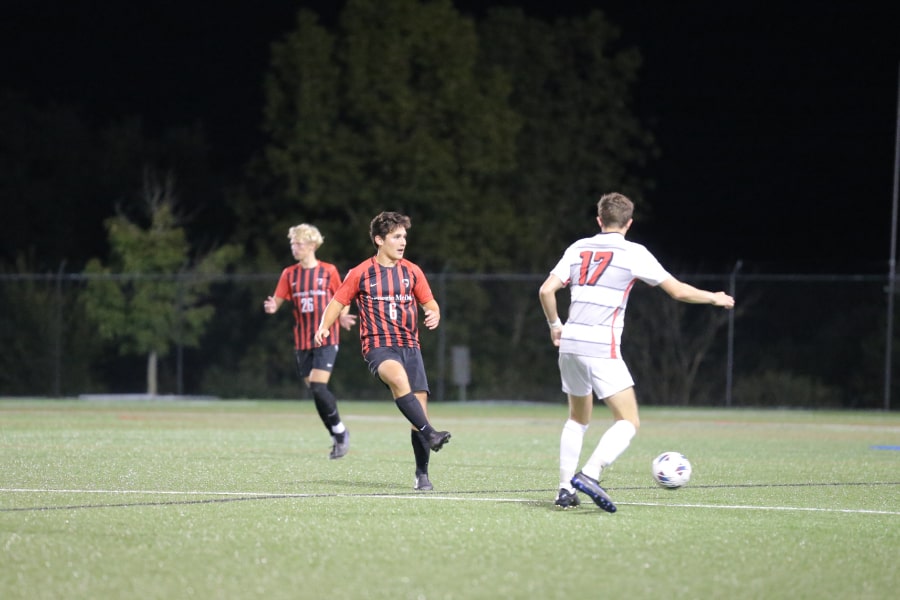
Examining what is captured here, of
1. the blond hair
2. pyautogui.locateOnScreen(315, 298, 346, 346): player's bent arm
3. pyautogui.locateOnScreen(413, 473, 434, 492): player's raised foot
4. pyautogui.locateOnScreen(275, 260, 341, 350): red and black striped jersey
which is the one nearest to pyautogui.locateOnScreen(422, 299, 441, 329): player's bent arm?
Answer: pyautogui.locateOnScreen(315, 298, 346, 346): player's bent arm

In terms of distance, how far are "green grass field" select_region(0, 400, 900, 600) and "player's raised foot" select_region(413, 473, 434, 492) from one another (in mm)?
90

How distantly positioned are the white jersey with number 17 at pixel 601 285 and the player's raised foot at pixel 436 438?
5.58ft

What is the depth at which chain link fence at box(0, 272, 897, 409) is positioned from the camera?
1190 inches

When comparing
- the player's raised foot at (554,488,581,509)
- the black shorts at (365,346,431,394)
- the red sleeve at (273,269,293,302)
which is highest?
the red sleeve at (273,269,293,302)

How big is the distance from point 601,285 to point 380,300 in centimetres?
243

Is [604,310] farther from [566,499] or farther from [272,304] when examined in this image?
[272,304]

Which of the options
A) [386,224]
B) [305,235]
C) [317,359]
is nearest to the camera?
[386,224]

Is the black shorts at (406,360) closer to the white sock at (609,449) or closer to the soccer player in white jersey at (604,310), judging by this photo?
the soccer player in white jersey at (604,310)

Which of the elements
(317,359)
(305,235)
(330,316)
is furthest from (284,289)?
(330,316)

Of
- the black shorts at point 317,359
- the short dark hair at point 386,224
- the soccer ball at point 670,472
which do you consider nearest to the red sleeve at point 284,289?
the black shorts at point 317,359

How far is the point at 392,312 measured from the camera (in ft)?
A: 36.1

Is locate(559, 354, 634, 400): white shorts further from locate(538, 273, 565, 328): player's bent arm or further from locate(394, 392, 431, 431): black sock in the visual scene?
locate(394, 392, 431, 431): black sock

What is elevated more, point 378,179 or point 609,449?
point 378,179

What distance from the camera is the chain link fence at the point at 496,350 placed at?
30.2 metres
